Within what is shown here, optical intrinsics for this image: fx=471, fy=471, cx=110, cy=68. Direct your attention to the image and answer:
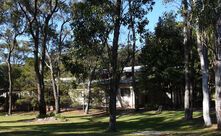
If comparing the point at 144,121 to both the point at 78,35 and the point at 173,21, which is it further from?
the point at 78,35

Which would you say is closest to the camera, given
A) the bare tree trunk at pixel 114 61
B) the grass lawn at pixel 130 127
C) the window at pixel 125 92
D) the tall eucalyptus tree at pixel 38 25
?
the grass lawn at pixel 130 127

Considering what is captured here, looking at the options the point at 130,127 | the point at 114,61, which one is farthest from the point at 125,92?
the point at 114,61

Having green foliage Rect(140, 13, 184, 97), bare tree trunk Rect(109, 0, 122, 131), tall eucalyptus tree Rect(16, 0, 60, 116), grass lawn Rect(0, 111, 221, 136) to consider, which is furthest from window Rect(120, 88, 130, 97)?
bare tree trunk Rect(109, 0, 122, 131)

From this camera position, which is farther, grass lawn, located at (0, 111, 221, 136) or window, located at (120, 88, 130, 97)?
window, located at (120, 88, 130, 97)

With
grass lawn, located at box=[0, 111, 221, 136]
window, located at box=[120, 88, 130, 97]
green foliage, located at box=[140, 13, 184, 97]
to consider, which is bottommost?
grass lawn, located at box=[0, 111, 221, 136]

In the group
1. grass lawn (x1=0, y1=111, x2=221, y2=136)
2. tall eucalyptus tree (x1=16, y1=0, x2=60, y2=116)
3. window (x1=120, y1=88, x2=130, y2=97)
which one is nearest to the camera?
grass lawn (x1=0, y1=111, x2=221, y2=136)

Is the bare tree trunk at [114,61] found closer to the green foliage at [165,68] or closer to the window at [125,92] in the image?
the green foliage at [165,68]

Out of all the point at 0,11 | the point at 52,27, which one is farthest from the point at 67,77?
the point at 0,11

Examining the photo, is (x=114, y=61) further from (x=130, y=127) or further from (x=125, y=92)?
(x=125, y=92)

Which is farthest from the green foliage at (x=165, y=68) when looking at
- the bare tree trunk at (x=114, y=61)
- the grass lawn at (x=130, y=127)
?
the bare tree trunk at (x=114, y=61)

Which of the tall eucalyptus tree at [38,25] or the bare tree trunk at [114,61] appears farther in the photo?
the tall eucalyptus tree at [38,25]

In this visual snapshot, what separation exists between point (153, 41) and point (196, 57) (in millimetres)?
19261

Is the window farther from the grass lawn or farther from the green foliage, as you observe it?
the grass lawn

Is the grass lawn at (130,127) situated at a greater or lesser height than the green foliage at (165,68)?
lesser
